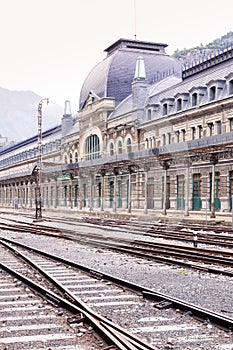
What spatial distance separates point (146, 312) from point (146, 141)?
144ft

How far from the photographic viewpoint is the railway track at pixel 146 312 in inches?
268

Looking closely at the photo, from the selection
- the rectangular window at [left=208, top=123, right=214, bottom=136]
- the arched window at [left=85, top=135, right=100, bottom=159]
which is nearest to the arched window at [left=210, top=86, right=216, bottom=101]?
the rectangular window at [left=208, top=123, right=214, bottom=136]

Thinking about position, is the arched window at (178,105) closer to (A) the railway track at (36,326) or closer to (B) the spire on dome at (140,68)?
(B) the spire on dome at (140,68)

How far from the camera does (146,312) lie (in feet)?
27.1

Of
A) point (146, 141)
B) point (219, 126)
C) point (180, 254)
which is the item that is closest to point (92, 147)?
point (146, 141)

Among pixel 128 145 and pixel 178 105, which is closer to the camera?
pixel 178 105

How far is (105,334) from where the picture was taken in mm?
6637

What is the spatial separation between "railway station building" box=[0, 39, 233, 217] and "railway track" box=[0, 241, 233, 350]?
1969 centimetres

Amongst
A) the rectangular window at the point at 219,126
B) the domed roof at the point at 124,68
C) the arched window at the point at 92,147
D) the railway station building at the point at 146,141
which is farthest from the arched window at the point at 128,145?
the rectangular window at the point at 219,126

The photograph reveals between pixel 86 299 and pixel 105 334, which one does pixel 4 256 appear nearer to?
pixel 86 299

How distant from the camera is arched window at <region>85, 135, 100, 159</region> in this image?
202ft

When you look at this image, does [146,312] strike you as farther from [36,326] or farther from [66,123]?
[66,123]

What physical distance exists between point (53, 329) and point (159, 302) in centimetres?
224

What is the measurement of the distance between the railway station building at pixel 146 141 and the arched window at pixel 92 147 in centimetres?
13
